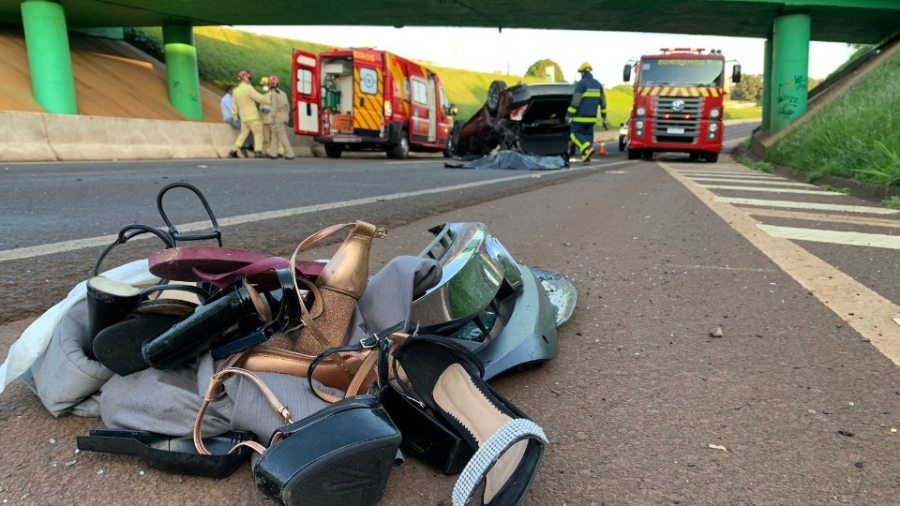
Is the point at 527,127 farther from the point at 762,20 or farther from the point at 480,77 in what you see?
the point at 480,77

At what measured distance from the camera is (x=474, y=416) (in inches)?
49.1

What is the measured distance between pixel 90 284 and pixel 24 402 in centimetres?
47

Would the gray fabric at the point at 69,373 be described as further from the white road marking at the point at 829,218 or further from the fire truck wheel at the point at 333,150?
the fire truck wheel at the point at 333,150

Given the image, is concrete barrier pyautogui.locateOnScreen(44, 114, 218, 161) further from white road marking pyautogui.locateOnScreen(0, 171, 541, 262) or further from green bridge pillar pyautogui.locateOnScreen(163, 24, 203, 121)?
white road marking pyautogui.locateOnScreen(0, 171, 541, 262)

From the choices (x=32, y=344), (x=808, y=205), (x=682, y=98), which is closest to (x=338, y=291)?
(x=32, y=344)

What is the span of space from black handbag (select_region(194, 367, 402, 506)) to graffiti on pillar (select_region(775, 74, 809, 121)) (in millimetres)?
19405

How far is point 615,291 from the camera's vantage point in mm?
2756

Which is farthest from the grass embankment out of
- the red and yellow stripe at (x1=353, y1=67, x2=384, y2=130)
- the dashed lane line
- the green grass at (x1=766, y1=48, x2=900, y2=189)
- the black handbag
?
the black handbag

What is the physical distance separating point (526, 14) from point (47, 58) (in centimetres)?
1320

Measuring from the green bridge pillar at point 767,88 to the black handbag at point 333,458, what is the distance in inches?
775

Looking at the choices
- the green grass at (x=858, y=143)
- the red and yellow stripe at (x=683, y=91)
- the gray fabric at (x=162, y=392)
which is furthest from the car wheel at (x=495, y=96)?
the gray fabric at (x=162, y=392)

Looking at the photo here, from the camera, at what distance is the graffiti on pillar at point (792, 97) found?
17328 millimetres

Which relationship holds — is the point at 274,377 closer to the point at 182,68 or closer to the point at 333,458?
the point at 333,458

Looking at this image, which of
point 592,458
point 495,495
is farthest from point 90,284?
point 592,458
